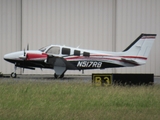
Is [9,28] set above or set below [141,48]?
above

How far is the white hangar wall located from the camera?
102ft

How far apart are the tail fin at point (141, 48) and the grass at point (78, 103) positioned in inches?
305

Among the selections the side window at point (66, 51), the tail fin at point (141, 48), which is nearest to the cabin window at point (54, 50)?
the side window at point (66, 51)

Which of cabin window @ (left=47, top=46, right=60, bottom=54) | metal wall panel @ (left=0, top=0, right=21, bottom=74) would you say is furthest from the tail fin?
metal wall panel @ (left=0, top=0, right=21, bottom=74)

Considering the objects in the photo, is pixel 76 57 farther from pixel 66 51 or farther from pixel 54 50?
pixel 54 50

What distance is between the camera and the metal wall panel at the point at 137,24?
31.1 m

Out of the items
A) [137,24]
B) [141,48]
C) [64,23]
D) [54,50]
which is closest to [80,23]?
[64,23]

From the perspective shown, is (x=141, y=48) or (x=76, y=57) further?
(x=141, y=48)

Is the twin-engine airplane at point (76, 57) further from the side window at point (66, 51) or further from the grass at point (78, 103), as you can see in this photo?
the grass at point (78, 103)

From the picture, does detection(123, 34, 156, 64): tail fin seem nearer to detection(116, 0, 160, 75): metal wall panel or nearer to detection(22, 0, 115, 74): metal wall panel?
detection(116, 0, 160, 75): metal wall panel

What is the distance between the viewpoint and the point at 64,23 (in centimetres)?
3131

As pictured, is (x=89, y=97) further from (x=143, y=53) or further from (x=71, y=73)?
(x=71, y=73)

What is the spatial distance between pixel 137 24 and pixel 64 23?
4471 millimetres

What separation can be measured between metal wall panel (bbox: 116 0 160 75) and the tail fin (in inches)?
182
